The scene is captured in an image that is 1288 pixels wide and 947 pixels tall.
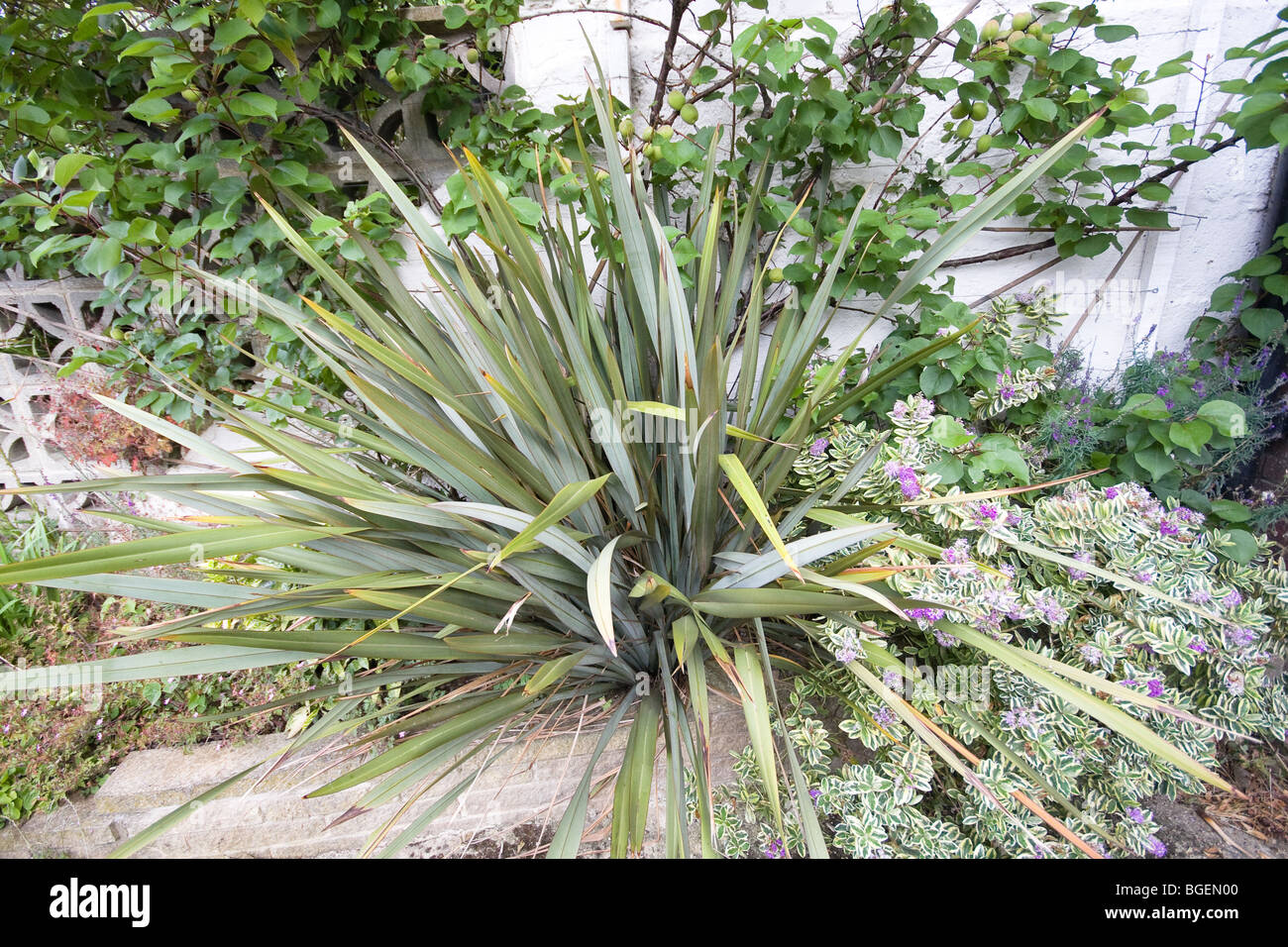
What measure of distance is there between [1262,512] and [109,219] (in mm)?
3073

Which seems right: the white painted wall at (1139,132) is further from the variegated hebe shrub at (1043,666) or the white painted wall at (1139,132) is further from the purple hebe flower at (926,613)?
the purple hebe flower at (926,613)

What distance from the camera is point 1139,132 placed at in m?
1.65

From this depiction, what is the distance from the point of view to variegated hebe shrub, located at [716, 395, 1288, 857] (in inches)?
39.8

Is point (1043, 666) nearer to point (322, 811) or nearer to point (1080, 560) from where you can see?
point (1080, 560)

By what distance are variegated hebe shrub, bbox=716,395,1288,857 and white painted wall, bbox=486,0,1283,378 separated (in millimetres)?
859

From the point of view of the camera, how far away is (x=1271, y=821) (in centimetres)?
125

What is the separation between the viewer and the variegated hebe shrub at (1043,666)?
1010mm

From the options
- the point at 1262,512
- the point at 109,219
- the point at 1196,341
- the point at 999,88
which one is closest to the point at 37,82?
the point at 109,219

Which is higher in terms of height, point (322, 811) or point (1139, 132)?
point (1139, 132)

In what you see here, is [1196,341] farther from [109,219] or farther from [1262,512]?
[109,219]

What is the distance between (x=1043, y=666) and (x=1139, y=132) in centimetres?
158

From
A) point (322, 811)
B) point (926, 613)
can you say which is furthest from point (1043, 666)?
point (322, 811)

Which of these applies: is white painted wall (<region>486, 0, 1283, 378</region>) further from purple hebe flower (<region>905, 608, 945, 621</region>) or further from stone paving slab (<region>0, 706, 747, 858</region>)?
stone paving slab (<region>0, 706, 747, 858</region>)

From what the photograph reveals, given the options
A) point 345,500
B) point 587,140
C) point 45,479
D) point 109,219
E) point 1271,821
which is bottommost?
point 1271,821
